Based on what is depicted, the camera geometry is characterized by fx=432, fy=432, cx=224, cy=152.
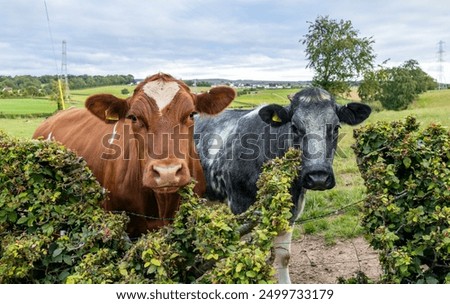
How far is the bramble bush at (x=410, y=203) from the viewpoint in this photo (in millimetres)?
3326

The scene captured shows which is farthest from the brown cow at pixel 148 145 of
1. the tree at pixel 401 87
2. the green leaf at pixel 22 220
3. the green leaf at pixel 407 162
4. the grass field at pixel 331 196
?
the tree at pixel 401 87

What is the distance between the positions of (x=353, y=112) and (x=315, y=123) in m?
0.79

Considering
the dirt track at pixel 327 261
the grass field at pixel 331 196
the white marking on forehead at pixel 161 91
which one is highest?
the white marking on forehead at pixel 161 91

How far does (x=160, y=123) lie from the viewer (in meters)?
3.65

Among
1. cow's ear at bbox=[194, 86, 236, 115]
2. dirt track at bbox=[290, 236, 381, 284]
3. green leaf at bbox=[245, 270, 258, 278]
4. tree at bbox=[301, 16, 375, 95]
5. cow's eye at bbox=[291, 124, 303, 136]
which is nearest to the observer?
green leaf at bbox=[245, 270, 258, 278]

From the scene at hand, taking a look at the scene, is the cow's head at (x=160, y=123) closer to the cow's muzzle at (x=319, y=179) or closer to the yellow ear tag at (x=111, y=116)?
the yellow ear tag at (x=111, y=116)

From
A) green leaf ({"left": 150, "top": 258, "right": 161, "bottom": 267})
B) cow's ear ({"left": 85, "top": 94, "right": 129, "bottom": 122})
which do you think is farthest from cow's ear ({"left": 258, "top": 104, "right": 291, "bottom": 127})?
green leaf ({"left": 150, "top": 258, "right": 161, "bottom": 267})

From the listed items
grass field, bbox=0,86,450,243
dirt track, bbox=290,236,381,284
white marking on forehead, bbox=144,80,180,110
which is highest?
white marking on forehead, bbox=144,80,180,110

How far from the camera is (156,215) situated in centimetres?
436

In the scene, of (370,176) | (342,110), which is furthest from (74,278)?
(342,110)

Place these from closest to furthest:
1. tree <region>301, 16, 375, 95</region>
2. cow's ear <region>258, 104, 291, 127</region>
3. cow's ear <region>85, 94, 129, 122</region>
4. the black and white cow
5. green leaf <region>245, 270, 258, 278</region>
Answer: green leaf <region>245, 270, 258, 278</region> < cow's ear <region>85, 94, 129, 122</region> < the black and white cow < cow's ear <region>258, 104, 291, 127</region> < tree <region>301, 16, 375, 95</region>

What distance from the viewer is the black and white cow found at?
458 centimetres

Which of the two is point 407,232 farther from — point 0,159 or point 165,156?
point 0,159

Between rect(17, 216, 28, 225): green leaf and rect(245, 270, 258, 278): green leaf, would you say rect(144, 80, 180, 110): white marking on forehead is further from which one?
rect(245, 270, 258, 278): green leaf
